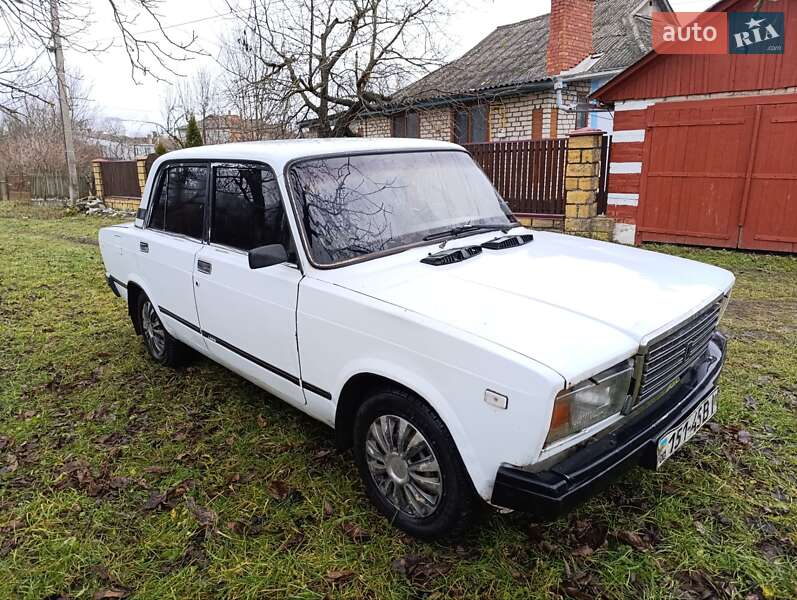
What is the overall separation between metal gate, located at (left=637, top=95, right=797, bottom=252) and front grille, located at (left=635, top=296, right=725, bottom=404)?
24.1 ft

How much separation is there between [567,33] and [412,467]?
16617mm

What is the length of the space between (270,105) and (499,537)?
15.0 meters

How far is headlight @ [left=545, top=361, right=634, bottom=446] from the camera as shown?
1976mm

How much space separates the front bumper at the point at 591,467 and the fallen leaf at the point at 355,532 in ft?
2.71

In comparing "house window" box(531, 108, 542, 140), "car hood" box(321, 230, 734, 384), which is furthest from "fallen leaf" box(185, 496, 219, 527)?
"house window" box(531, 108, 542, 140)

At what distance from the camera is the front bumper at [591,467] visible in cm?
199

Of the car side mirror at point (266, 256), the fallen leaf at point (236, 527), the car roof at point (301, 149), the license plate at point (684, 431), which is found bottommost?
the fallen leaf at point (236, 527)

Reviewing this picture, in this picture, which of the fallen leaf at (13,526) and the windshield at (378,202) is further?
the windshield at (378,202)

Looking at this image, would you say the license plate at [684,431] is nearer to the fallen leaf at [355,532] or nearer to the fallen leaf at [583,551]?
the fallen leaf at [583,551]

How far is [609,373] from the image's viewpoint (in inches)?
81.9

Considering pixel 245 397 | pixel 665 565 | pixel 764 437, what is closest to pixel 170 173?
pixel 245 397

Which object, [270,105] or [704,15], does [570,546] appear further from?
[270,105]

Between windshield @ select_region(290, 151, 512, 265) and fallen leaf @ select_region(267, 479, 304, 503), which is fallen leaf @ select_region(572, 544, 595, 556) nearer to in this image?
fallen leaf @ select_region(267, 479, 304, 503)

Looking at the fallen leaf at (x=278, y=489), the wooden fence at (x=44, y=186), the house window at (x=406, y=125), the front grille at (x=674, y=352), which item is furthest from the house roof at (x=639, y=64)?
the wooden fence at (x=44, y=186)
